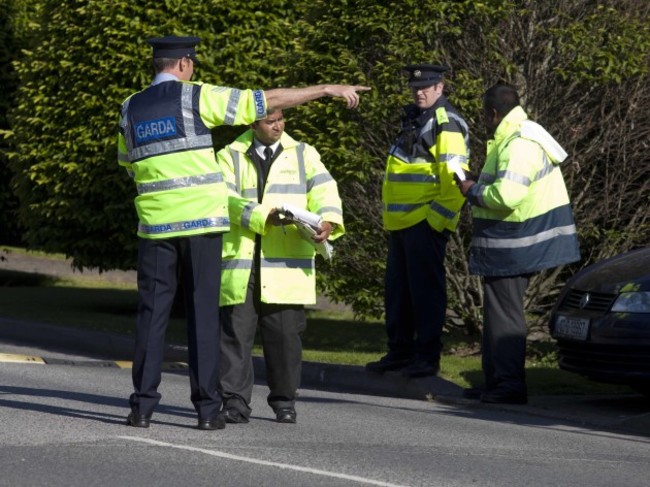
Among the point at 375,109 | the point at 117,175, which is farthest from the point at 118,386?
the point at 117,175

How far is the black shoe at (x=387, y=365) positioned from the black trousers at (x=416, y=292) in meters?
0.04

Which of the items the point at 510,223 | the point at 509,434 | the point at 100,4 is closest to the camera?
the point at 509,434

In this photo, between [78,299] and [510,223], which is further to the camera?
[78,299]

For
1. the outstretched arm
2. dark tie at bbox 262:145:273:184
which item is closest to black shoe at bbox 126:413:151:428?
dark tie at bbox 262:145:273:184

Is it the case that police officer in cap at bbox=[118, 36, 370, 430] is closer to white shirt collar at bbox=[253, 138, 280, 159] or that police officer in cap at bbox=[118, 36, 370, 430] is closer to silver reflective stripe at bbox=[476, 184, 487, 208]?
white shirt collar at bbox=[253, 138, 280, 159]

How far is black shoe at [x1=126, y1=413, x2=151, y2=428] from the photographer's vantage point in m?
7.93

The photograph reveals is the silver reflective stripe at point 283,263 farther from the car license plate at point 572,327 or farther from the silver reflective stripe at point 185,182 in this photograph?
the car license plate at point 572,327

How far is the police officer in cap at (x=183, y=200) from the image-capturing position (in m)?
7.87

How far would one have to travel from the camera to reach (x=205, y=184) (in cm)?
791

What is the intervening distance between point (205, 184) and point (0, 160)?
13049mm

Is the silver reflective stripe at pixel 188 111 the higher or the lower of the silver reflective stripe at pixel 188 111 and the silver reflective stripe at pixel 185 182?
the higher

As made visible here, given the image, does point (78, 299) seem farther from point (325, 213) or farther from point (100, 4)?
point (325, 213)

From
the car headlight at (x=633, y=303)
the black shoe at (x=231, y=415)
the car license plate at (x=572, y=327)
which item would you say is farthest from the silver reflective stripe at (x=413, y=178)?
the black shoe at (x=231, y=415)

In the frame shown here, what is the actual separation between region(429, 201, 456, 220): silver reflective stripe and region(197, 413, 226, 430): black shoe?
2.79 meters
